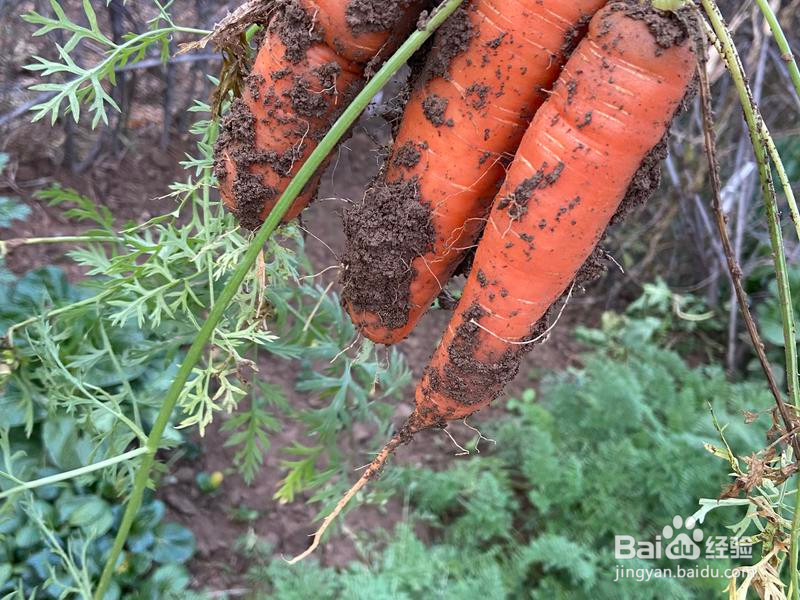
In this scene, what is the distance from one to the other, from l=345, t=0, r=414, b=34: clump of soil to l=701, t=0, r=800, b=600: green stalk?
33 cm

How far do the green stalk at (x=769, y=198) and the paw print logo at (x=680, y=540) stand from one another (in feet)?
3.34


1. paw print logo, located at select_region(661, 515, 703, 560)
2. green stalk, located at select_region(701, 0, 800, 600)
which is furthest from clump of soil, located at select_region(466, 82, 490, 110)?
paw print logo, located at select_region(661, 515, 703, 560)

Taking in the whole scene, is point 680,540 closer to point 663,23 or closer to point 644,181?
point 644,181

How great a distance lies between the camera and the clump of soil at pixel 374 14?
2.24 feet

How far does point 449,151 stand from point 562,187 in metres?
0.15

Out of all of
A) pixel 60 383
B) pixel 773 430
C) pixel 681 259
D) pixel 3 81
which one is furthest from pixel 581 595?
pixel 3 81

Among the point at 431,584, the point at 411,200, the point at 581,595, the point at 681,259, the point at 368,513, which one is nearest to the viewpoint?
the point at 411,200

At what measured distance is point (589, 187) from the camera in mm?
721

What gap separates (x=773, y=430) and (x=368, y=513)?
50.7 inches

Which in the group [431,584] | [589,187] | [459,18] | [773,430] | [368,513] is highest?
[459,18]

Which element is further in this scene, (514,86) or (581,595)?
(581,595)

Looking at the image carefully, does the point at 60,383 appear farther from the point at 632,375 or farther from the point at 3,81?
the point at 632,375

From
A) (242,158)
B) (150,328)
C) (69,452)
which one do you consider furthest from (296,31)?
(69,452)

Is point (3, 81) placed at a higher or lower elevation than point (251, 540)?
higher
